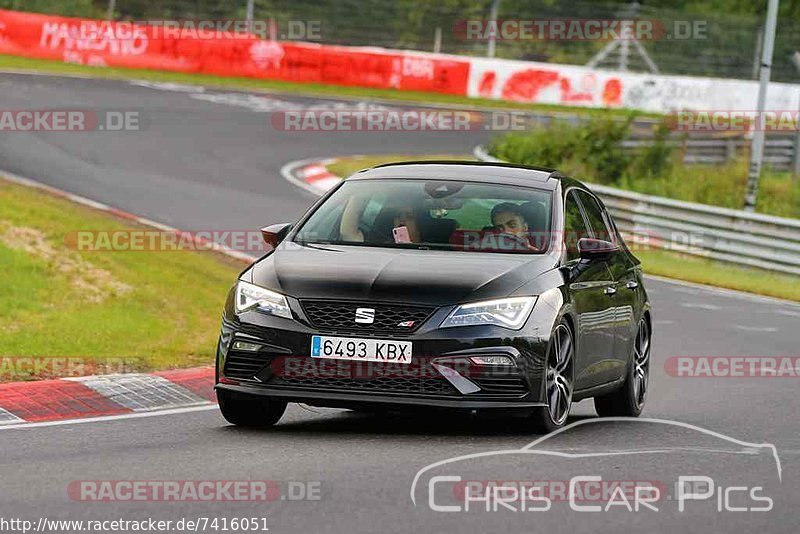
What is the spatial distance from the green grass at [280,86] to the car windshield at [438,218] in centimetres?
3222

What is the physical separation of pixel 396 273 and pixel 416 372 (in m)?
0.59

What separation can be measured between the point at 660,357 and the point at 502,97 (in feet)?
104

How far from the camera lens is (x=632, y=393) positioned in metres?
11.3

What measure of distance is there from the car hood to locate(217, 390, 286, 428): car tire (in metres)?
0.71

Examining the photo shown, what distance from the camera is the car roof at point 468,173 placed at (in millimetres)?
10391

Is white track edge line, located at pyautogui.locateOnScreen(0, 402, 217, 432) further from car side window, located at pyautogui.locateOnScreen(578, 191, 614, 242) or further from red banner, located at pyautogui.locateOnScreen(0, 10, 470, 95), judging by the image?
red banner, located at pyautogui.locateOnScreen(0, 10, 470, 95)

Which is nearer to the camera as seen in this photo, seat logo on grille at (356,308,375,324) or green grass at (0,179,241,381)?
seat logo on grille at (356,308,375,324)

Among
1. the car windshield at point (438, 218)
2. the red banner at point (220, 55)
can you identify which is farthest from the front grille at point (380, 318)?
the red banner at point (220, 55)

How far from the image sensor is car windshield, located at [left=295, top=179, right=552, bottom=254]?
32.6 ft

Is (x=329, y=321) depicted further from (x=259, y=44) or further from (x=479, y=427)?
(x=259, y=44)

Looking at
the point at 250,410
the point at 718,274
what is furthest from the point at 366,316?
the point at 718,274

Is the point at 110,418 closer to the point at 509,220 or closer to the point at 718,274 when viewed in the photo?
the point at 509,220

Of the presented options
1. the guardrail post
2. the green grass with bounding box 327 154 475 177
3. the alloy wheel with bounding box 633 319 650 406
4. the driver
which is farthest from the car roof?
the guardrail post

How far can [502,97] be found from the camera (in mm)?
46688
